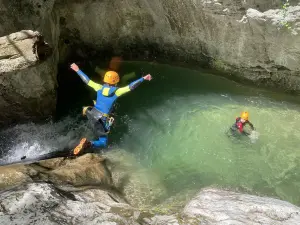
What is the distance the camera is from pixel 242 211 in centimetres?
421

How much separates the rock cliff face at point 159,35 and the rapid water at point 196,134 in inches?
19.3

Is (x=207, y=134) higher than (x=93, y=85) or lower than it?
lower

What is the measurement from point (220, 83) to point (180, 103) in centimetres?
123

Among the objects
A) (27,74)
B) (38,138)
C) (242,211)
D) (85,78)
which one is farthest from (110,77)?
(242,211)

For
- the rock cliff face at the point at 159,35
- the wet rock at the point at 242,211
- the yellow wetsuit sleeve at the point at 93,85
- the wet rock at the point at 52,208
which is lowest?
the wet rock at the point at 52,208

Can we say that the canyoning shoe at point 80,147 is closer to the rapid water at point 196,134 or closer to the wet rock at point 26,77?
the rapid water at point 196,134

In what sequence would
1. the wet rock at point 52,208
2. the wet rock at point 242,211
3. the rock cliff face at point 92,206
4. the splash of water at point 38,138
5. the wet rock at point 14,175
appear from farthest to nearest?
the splash of water at point 38,138 < the wet rock at point 14,175 < the wet rock at point 242,211 < the rock cliff face at point 92,206 < the wet rock at point 52,208

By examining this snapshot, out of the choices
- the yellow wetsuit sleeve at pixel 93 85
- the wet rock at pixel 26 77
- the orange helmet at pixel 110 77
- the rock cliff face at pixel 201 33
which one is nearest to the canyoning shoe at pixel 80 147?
the yellow wetsuit sleeve at pixel 93 85

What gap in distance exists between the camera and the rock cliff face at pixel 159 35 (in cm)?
649

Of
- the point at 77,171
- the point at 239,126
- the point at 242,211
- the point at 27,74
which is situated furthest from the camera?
the point at 239,126

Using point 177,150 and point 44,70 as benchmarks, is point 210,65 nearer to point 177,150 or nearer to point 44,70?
point 177,150

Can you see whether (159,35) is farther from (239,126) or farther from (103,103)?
(239,126)

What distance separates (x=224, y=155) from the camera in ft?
21.9

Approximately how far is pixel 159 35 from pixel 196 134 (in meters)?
2.90
